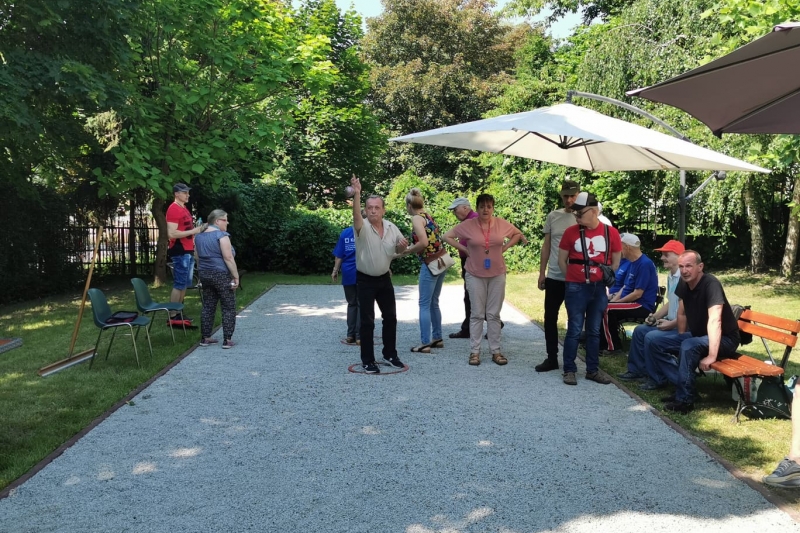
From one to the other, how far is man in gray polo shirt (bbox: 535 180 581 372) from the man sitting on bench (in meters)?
1.52

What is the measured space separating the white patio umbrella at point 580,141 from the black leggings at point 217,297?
9.75 feet

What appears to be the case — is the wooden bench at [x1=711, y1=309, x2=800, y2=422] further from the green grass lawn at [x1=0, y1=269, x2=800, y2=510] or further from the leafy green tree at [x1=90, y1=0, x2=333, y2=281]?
the leafy green tree at [x1=90, y1=0, x2=333, y2=281]

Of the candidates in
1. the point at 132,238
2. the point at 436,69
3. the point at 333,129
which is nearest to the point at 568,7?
the point at 436,69

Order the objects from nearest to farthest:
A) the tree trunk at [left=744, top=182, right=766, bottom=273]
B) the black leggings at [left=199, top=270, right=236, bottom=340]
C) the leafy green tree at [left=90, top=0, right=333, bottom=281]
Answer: the black leggings at [left=199, top=270, right=236, bottom=340] < the leafy green tree at [left=90, top=0, right=333, bottom=281] < the tree trunk at [left=744, top=182, right=766, bottom=273]

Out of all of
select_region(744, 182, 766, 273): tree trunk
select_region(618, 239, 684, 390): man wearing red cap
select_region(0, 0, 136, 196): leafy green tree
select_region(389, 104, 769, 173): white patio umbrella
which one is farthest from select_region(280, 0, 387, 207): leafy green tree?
select_region(618, 239, 684, 390): man wearing red cap

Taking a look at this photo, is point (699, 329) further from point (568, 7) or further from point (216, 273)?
point (568, 7)

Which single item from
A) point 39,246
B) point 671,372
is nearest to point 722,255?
point 671,372

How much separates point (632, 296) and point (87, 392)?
6.09m

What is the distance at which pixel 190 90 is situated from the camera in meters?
11.8

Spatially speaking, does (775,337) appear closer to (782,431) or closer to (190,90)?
(782,431)

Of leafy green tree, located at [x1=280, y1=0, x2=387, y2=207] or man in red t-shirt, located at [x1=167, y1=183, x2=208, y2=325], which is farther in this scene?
leafy green tree, located at [x1=280, y1=0, x2=387, y2=207]

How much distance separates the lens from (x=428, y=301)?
820 centimetres

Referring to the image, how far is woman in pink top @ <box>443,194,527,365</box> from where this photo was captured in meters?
7.28

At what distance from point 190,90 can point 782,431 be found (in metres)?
10.5
